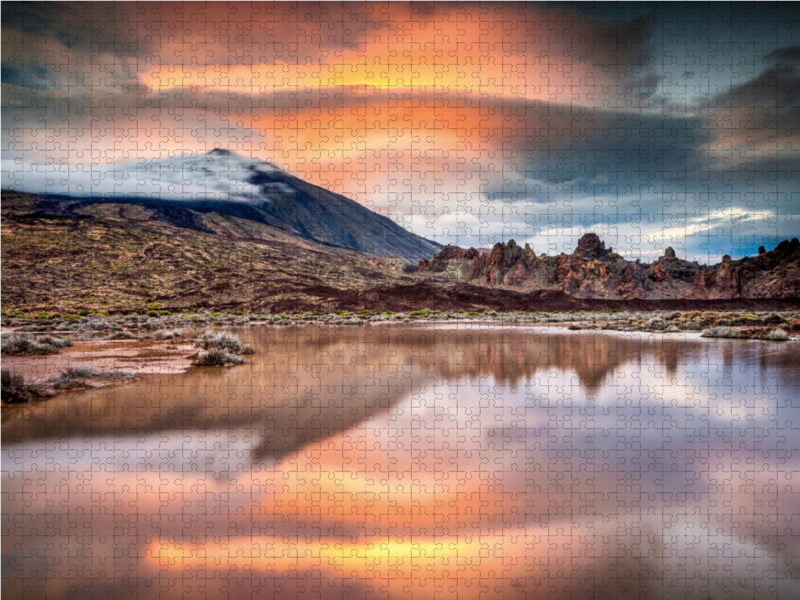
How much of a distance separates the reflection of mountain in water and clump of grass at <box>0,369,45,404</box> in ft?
1.89

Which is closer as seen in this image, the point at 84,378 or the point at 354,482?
the point at 354,482

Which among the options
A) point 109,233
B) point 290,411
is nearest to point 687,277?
point 290,411

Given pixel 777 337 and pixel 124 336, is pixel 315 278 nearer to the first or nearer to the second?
pixel 124 336

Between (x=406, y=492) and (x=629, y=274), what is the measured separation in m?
81.8

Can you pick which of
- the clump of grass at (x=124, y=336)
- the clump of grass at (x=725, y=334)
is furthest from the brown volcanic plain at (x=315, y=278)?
the clump of grass at (x=725, y=334)

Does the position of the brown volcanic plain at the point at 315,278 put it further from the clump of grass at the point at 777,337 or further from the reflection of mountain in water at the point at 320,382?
the clump of grass at the point at 777,337

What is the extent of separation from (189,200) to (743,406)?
667 ft

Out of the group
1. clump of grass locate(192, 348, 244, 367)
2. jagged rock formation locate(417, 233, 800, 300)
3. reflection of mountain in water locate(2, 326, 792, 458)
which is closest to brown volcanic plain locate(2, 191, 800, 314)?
jagged rock formation locate(417, 233, 800, 300)

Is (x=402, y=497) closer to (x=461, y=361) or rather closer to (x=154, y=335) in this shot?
(x=461, y=361)

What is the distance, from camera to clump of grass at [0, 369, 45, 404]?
10398 mm

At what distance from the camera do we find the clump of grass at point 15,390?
10398mm

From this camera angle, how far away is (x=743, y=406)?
10.1 meters

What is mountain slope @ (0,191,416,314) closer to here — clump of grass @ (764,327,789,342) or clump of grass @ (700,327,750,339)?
clump of grass @ (700,327,750,339)

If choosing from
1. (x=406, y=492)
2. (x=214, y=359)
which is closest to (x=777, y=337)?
(x=406, y=492)
